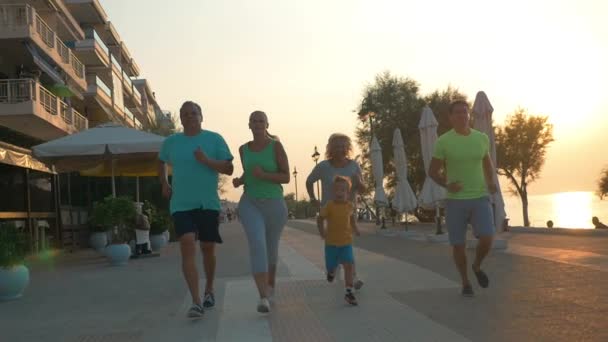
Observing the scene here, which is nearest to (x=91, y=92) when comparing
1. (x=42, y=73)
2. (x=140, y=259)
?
(x=42, y=73)

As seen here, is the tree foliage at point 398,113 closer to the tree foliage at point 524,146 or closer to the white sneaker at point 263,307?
the tree foliage at point 524,146

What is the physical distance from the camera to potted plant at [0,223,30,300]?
781cm

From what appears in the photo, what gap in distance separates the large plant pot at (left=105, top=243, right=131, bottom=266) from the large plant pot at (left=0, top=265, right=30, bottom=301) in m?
4.13

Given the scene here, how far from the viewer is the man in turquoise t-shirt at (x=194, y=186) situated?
5805 millimetres

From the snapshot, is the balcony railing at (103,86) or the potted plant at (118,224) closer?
the potted plant at (118,224)

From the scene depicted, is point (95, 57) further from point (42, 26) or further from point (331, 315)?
point (331, 315)

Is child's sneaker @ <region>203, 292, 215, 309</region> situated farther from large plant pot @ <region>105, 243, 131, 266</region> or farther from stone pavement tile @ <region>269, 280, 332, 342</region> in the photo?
large plant pot @ <region>105, 243, 131, 266</region>

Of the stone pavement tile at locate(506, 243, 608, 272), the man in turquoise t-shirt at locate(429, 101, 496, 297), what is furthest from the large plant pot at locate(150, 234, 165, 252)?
the man in turquoise t-shirt at locate(429, 101, 496, 297)

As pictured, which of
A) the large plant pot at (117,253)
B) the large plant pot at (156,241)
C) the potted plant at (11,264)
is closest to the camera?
the potted plant at (11,264)

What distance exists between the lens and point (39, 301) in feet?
25.3

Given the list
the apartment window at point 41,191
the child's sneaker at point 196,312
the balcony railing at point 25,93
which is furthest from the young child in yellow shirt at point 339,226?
the balcony railing at point 25,93

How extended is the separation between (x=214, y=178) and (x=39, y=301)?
319 cm

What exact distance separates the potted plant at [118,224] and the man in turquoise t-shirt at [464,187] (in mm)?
7495

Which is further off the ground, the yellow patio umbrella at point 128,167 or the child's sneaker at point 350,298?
the yellow patio umbrella at point 128,167
